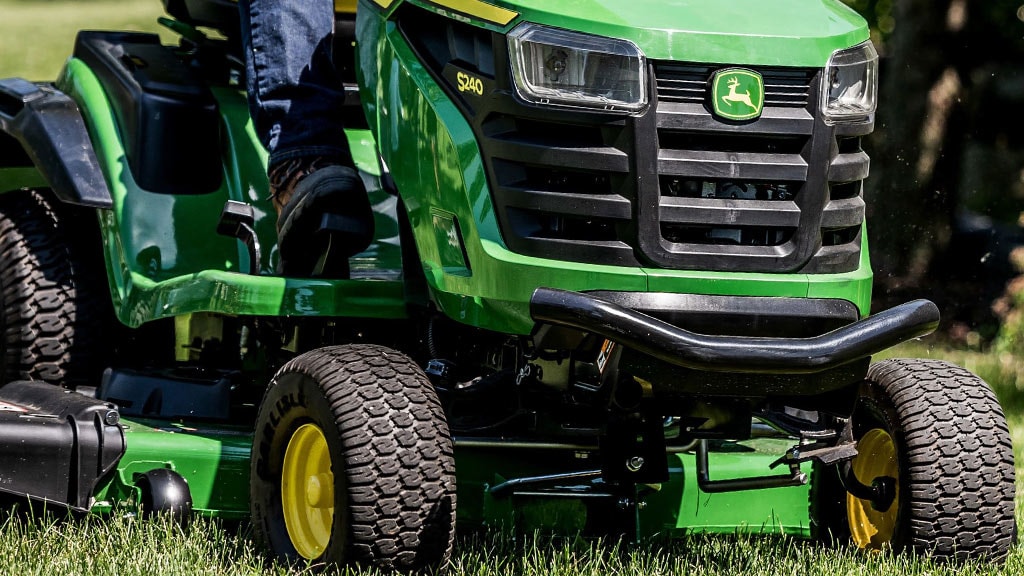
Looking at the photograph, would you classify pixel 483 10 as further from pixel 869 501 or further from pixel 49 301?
pixel 49 301

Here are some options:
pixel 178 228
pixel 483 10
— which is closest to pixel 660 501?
pixel 483 10

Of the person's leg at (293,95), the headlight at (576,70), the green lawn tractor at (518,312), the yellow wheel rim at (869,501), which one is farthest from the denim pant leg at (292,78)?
the yellow wheel rim at (869,501)

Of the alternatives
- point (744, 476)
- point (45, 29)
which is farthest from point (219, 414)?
point (45, 29)

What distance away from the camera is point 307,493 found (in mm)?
3086

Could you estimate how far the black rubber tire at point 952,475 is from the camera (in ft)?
10.3

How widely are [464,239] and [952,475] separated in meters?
1.15

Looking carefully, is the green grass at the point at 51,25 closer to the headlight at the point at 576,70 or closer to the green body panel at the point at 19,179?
the green body panel at the point at 19,179

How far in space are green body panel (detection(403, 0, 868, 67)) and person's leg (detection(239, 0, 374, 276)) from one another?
0.92 meters

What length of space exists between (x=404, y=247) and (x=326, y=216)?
0.19m

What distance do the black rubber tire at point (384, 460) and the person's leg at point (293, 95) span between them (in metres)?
0.61

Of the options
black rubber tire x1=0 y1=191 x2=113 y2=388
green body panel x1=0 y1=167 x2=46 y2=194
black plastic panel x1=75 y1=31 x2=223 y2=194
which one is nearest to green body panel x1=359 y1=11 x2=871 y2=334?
black plastic panel x1=75 y1=31 x2=223 y2=194

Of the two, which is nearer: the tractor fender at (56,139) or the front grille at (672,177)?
the front grille at (672,177)

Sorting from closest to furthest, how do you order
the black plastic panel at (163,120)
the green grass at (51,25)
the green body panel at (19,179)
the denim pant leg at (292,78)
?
1. the denim pant leg at (292,78)
2. the black plastic panel at (163,120)
3. the green body panel at (19,179)
4. the green grass at (51,25)

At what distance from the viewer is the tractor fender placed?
3.96m
